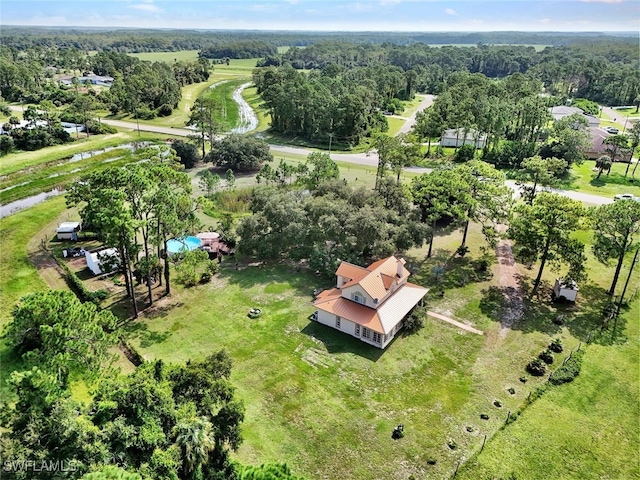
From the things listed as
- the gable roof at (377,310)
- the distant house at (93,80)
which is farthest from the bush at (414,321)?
the distant house at (93,80)

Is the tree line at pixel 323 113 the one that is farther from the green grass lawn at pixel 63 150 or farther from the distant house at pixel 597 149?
the distant house at pixel 597 149

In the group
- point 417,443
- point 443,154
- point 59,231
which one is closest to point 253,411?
point 417,443

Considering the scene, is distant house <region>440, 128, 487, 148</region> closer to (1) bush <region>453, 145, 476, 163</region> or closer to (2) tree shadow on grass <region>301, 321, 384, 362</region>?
(1) bush <region>453, 145, 476, 163</region>

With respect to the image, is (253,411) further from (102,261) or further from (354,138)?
(354,138)

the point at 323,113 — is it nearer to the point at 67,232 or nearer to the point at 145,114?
the point at 145,114

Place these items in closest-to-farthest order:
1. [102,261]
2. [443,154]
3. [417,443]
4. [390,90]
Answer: [417,443] < [102,261] < [443,154] < [390,90]

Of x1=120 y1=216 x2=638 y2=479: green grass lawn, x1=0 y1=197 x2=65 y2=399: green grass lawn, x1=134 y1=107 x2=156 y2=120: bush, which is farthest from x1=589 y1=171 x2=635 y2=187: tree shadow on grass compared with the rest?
x1=134 y1=107 x2=156 y2=120: bush
